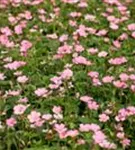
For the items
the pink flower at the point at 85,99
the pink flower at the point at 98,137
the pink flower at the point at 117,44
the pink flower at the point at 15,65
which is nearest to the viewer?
the pink flower at the point at 98,137

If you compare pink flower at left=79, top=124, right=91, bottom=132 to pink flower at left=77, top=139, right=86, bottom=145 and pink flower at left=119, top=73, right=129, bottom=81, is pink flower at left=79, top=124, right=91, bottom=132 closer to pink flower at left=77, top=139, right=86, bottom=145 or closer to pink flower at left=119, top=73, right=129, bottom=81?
pink flower at left=77, top=139, right=86, bottom=145

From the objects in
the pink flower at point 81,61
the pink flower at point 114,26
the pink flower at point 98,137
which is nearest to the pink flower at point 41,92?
the pink flower at point 81,61

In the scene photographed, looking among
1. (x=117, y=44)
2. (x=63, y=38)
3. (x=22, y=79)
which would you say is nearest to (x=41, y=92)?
(x=22, y=79)

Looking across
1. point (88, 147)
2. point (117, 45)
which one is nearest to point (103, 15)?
point (117, 45)

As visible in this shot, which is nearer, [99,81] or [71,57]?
[99,81]

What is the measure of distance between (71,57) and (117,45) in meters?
0.47

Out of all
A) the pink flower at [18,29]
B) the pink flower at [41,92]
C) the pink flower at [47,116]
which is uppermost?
the pink flower at [47,116]

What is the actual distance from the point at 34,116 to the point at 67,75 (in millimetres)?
586

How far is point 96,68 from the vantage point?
179 inches

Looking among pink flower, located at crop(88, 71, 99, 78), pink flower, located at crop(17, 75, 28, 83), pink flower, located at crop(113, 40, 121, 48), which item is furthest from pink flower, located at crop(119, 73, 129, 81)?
pink flower, located at crop(17, 75, 28, 83)

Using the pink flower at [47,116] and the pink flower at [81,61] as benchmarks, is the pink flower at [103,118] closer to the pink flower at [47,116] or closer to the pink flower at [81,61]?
the pink flower at [47,116]

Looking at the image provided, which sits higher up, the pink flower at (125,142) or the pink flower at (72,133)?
the pink flower at (72,133)

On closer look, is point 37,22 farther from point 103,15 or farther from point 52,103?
point 52,103

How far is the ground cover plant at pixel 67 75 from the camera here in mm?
3793
